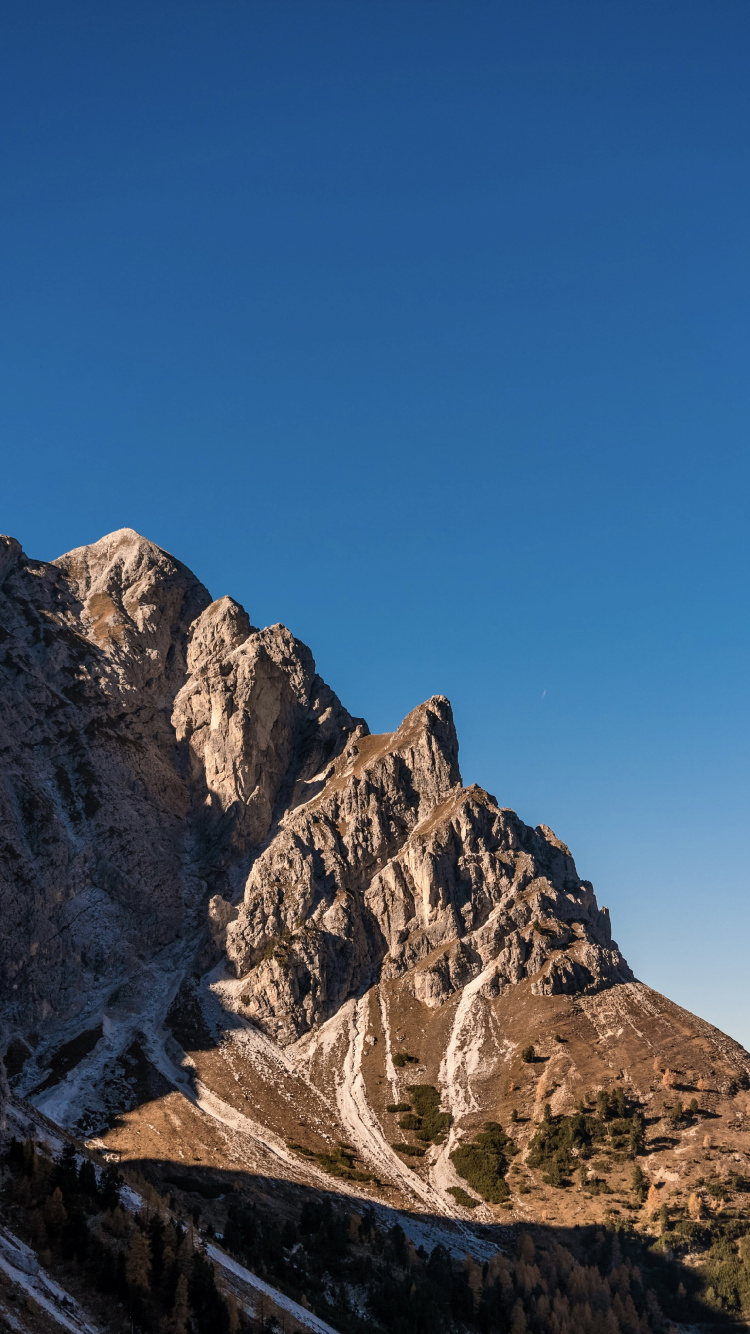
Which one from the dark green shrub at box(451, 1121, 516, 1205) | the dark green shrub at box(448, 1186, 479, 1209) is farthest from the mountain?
the dark green shrub at box(448, 1186, 479, 1209)

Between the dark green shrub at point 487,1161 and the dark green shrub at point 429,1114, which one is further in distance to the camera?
the dark green shrub at point 429,1114

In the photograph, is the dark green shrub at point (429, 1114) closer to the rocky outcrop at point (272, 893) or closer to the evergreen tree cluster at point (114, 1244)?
the rocky outcrop at point (272, 893)

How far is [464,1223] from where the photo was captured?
115 metres

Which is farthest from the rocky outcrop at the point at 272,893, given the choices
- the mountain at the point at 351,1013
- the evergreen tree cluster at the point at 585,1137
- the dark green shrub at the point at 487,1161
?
the dark green shrub at the point at 487,1161

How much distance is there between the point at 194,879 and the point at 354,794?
3569 cm

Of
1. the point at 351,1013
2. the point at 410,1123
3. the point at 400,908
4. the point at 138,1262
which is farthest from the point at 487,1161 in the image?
the point at 138,1262

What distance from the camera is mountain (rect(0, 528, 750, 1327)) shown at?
121m

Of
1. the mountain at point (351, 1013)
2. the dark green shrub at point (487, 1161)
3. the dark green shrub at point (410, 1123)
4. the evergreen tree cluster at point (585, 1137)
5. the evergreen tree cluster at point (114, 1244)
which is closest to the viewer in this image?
the evergreen tree cluster at point (114, 1244)

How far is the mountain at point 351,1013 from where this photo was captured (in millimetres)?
121062

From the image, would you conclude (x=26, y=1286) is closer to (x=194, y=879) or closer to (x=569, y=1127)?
(x=569, y=1127)

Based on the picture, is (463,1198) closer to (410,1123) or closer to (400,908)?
(410,1123)

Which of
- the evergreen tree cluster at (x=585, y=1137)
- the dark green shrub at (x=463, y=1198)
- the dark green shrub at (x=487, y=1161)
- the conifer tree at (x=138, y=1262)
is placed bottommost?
the conifer tree at (x=138, y=1262)

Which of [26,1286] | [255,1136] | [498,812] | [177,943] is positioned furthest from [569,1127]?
[26,1286]

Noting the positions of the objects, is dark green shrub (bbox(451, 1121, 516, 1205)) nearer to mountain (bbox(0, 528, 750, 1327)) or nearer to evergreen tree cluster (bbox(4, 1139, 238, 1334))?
mountain (bbox(0, 528, 750, 1327))
